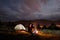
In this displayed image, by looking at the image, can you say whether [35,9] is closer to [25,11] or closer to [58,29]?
[25,11]

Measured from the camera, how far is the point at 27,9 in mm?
2932

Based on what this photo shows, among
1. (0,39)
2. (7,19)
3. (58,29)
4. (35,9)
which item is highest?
(35,9)

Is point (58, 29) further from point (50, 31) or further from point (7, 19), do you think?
point (7, 19)

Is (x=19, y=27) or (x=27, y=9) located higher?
(x=27, y=9)

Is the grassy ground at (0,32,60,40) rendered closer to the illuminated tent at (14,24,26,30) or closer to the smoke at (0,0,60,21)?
the illuminated tent at (14,24,26,30)

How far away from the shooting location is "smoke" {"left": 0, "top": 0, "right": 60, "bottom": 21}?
2871 mm

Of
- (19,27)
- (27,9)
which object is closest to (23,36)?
(19,27)

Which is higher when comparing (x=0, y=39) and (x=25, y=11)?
(x=25, y=11)

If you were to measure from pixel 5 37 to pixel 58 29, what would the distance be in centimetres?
111

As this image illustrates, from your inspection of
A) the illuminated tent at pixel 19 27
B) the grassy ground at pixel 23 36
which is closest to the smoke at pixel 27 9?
the illuminated tent at pixel 19 27

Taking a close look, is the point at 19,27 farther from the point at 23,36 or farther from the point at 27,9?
the point at 27,9

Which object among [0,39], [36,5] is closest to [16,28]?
[0,39]

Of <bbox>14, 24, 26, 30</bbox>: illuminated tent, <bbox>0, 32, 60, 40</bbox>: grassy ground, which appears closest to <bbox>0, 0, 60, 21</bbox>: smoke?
<bbox>14, 24, 26, 30</bbox>: illuminated tent

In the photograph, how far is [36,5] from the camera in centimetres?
292
